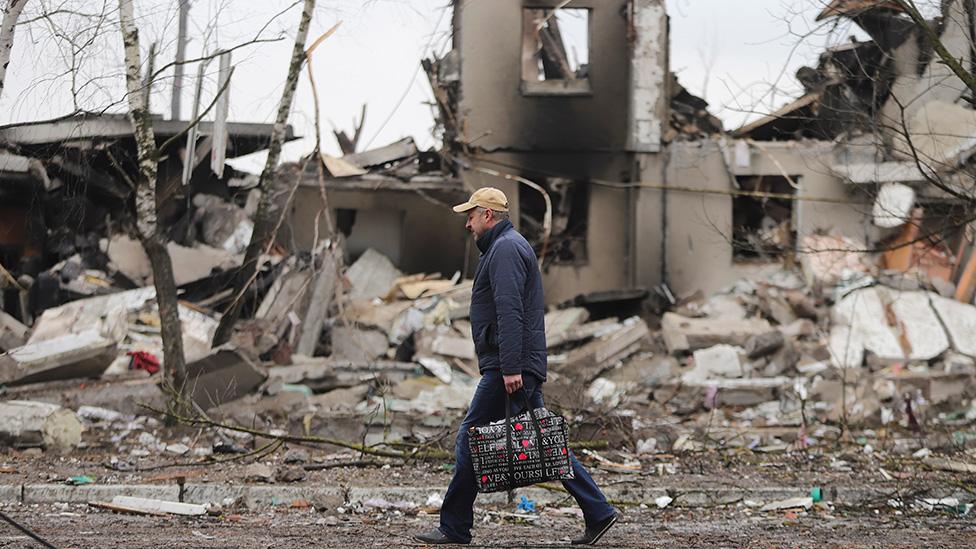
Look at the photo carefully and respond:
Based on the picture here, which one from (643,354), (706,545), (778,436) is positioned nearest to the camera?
(706,545)

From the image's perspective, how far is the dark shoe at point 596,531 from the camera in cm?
556

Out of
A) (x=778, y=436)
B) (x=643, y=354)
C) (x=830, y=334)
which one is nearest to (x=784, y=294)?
(x=830, y=334)

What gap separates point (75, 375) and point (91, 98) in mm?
5405

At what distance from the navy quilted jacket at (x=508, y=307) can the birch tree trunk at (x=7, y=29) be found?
119 inches

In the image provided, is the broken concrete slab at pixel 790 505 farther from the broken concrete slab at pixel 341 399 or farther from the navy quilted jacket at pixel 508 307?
the broken concrete slab at pixel 341 399

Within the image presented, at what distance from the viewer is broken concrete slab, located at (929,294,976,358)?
16641mm

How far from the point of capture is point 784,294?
18.4 meters

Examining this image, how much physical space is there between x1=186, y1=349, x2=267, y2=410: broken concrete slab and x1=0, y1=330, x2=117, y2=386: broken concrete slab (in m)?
1.42

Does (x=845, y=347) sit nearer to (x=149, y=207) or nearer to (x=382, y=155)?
(x=382, y=155)

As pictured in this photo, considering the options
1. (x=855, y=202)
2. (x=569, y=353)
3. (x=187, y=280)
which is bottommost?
(x=569, y=353)

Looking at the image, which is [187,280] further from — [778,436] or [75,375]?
[778,436]

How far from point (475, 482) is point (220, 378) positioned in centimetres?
649

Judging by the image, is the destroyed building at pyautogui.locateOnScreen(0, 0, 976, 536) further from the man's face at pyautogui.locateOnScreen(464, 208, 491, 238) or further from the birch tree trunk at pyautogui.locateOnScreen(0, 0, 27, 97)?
the man's face at pyautogui.locateOnScreen(464, 208, 491, 238)

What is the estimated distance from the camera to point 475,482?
555 cm
